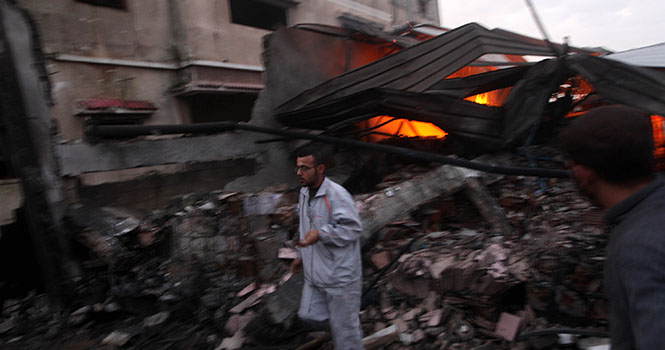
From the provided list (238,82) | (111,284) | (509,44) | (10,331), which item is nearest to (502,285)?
(509,44)

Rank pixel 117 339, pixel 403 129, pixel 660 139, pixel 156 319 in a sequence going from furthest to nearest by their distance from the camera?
pixel 403 129, pixel 660 139, pixel 156 319, pixel 117 339

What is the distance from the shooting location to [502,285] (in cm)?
312

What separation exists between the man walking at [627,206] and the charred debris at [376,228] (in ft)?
6.19

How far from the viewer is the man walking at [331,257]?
8.40 ft

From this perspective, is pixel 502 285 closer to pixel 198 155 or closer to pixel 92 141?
pixel 198 155

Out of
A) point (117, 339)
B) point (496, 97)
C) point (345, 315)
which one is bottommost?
point (117, 339)

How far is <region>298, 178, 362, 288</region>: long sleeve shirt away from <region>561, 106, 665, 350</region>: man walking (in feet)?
5.31

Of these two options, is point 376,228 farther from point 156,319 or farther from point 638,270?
point 638,270

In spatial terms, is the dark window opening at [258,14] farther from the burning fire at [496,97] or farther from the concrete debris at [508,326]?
the concrete debris at [508,326]

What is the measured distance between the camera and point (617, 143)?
1007 millimetres

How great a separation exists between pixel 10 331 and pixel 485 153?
21.1 feet

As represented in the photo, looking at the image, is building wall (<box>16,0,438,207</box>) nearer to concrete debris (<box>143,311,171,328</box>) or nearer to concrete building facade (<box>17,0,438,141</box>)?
concrete building facade (<box>17,0,438,141</box>)

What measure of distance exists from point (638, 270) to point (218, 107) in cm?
968

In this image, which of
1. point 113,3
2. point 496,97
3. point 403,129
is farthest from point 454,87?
point 113,3
